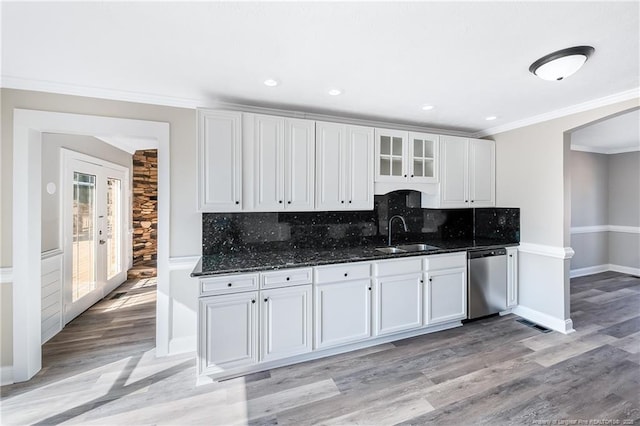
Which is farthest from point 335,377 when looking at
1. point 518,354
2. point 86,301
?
point 86,301

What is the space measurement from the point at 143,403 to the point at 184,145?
215 centimetres

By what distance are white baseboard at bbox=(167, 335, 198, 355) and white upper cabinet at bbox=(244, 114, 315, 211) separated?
1.42 m

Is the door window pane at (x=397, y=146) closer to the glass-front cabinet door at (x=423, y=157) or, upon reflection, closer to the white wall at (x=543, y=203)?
the glass-front cabinet door at (x=423, y=157)

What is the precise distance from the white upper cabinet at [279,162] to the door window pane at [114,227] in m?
3.23

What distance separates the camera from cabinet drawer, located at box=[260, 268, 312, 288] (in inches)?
92.8

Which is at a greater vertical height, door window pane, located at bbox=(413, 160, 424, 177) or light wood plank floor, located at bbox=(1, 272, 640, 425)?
door window pane, located at bbox=(413, 160, 424, 177)

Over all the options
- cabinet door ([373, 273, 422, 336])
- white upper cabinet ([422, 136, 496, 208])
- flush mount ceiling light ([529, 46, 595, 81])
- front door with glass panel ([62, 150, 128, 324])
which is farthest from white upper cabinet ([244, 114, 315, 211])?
front door with glass panel ([62, 150, 128, 324])

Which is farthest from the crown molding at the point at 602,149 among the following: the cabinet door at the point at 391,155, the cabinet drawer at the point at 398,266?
the cabinet drawer at the point at 398,266

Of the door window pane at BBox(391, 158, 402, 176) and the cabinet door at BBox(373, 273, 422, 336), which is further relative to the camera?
the door window pane at BBox(391, 158, 402, 176)

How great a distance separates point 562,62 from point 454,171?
1725 millimetres

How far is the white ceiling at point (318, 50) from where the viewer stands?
58.2 inches

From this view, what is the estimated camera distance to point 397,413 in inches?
76.2

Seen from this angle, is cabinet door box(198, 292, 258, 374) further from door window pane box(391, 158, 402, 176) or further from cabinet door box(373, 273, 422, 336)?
door window pane box(391, 158, 402, 176)

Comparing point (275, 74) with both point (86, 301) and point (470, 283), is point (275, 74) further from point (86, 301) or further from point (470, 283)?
point (86, 301)
